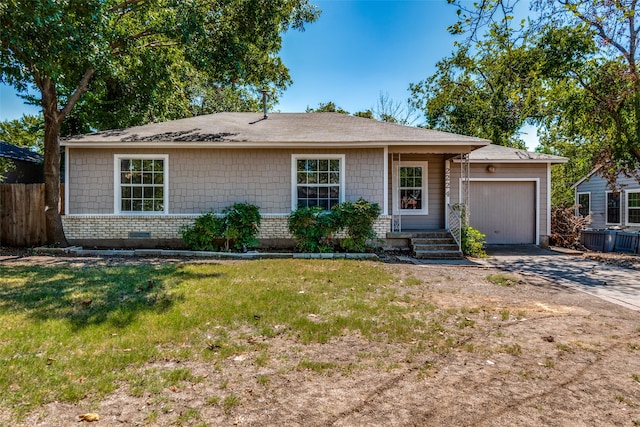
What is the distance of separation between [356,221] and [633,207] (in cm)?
1467

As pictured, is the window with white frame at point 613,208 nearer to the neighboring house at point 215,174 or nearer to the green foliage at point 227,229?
the neighboring house at point 215,174

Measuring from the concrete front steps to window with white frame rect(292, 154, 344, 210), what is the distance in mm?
2611

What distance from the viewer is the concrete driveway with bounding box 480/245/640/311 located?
616 cm

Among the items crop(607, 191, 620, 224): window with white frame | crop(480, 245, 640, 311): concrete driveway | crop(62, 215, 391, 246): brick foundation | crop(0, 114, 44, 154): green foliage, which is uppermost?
crop(0, 114, 44, 154): green foliage

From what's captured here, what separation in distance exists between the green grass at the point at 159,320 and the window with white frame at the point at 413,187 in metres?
5.50

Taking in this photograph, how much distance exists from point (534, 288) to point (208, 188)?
8.42 metres

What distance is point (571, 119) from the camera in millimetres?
11898

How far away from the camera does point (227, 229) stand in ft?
30.5

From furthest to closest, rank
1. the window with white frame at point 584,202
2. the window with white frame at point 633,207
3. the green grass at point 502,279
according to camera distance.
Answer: the window with white frame at point 584,202, the window with white frame at point 633,207, the green grass at point 502,279

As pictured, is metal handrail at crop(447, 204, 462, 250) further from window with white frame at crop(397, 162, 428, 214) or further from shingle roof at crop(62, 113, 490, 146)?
shingle roof at crop(62, 113, 490, 146)

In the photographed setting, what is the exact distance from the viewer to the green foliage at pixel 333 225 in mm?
9375

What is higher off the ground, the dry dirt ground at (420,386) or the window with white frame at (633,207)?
the window with white frame at (633,207)

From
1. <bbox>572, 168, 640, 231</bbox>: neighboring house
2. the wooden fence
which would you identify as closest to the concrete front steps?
<bbox>572, 168, 640, 231</bbox>: neighboring house

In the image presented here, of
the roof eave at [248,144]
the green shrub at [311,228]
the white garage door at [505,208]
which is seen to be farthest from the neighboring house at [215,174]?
the white garage door at [505,208]
